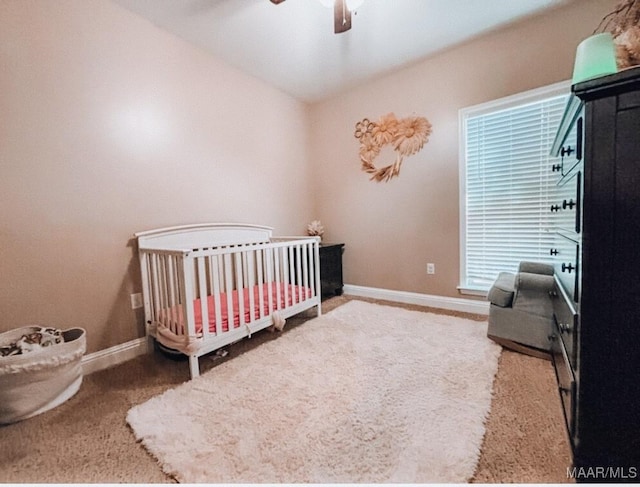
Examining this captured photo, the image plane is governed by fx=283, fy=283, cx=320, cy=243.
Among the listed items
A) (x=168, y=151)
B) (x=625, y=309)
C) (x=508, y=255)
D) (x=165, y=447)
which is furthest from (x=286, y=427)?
(x=508, y=255)

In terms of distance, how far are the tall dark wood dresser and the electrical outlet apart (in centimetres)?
248

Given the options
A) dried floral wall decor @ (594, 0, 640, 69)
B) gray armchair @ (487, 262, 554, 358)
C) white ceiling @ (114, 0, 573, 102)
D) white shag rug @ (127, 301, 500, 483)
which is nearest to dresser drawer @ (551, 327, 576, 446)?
white shag rug @ (127, 301, 500, 483)

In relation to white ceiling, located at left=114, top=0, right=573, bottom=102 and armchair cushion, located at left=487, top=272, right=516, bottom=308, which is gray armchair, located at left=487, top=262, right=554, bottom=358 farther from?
white ceiling, located at left=114, top=0, right=573, bottom=102

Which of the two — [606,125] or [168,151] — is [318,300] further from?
[606,125]

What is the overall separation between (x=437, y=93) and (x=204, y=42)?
2.16 m

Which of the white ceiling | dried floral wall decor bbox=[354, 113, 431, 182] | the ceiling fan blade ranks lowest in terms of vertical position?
dried floral wall decor bbox=[354, 113, 431, 182]

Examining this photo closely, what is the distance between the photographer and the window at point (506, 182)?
2.31 metres

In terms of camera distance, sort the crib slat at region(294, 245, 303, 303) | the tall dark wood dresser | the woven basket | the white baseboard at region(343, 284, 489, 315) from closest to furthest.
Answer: the tall dark wood dresser < the woven basket < the crib slat at region(294, 245, 303, 303) < the white baseboard at region(343, 284, 489, 315)

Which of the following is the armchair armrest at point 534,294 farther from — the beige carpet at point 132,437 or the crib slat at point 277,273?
the crib slat at point 277,273

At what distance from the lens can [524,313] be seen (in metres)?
1.83

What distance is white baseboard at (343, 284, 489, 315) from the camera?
2.69 metres

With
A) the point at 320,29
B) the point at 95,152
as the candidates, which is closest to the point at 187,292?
the point at 95,152

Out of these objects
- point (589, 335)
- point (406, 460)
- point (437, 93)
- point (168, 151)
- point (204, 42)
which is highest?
point (204, 42)

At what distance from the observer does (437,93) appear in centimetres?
275
